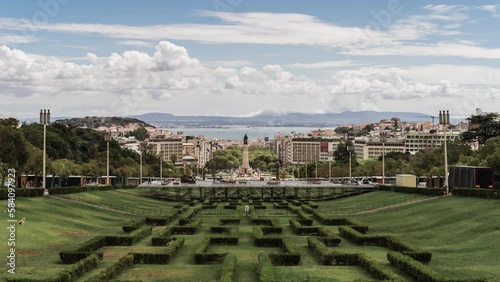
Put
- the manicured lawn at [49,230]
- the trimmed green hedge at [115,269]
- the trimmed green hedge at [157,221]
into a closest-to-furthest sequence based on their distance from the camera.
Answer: the trimmed green hedge at [115,269] < the manicured lawn at [49,230] < the trimmed green hedge at [157,221]

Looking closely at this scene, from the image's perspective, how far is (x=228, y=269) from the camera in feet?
97.4

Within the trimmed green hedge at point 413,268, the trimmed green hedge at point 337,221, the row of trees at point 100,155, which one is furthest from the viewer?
the row of trees at point 100,155

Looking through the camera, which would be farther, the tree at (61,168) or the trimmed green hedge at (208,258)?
the tree at (61,168)

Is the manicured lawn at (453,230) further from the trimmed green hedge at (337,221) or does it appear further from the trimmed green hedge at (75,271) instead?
the trimmed green hedge at (75,271)

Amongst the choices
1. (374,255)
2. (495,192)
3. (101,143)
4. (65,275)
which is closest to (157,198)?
(495,192)

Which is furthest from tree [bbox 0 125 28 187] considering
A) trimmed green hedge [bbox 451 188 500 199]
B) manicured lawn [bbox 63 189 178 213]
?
trimmed green hedge [bbox 451 188 500 199]

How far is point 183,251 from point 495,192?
25827mm

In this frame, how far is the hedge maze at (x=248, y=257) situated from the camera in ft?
97.0

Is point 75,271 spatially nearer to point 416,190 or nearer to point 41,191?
point 41,191

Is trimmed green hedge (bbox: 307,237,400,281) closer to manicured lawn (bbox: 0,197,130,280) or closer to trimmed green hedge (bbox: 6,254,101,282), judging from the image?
trimmed green hedge (bbox: 6,254,101,282)

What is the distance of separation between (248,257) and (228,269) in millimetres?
6682

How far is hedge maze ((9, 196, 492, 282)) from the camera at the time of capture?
2956cm

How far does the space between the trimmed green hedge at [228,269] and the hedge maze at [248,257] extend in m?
0.04

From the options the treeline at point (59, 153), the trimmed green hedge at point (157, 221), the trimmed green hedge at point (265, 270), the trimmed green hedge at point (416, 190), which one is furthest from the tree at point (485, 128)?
the trimmed green hedge at point (265, 270)
